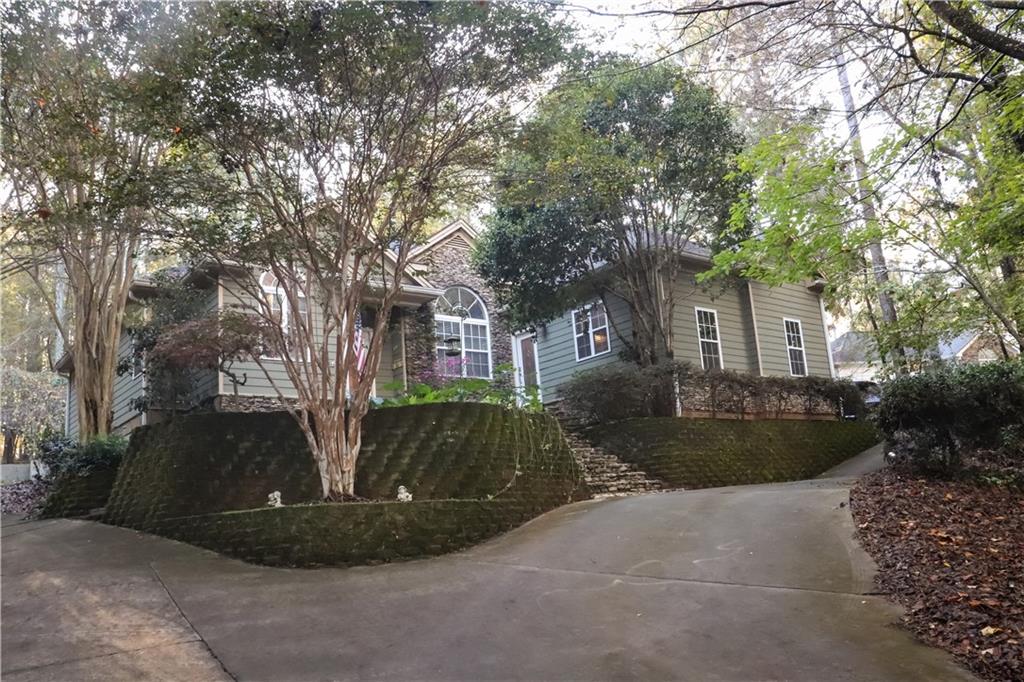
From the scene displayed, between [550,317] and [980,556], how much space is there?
10.7 metres

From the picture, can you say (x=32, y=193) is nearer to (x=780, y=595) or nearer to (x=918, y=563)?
(x=780, y=595)

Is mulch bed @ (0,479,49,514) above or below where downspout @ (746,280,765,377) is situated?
below

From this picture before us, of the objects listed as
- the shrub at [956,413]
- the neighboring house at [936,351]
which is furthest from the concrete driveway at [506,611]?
the neighboring house at [936,351]

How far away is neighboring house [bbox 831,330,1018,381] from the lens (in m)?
13.6

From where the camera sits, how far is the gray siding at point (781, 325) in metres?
18.8

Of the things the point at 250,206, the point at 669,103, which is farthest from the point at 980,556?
the point at 669,103

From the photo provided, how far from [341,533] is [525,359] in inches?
514

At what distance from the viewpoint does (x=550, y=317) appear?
15.7 m

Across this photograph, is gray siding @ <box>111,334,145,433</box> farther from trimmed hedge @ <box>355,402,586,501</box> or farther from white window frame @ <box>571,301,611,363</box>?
white window frame @ <box>571,301,611,363</box>

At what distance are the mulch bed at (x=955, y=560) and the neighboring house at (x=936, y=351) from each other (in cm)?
292

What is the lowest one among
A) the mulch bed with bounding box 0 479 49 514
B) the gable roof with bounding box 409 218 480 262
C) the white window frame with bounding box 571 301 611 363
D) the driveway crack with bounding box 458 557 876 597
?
the driveway crack with bounding box 458 557 876 597

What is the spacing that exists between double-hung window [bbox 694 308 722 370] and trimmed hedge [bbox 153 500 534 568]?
1080 cm

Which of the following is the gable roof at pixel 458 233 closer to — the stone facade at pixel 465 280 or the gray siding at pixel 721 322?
the stone facade at pixel 465 280

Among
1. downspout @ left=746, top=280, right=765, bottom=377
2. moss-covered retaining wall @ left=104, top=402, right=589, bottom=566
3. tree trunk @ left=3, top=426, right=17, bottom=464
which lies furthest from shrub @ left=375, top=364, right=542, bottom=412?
tree trunk @ left=3, top=426, right=17, bottom=464
